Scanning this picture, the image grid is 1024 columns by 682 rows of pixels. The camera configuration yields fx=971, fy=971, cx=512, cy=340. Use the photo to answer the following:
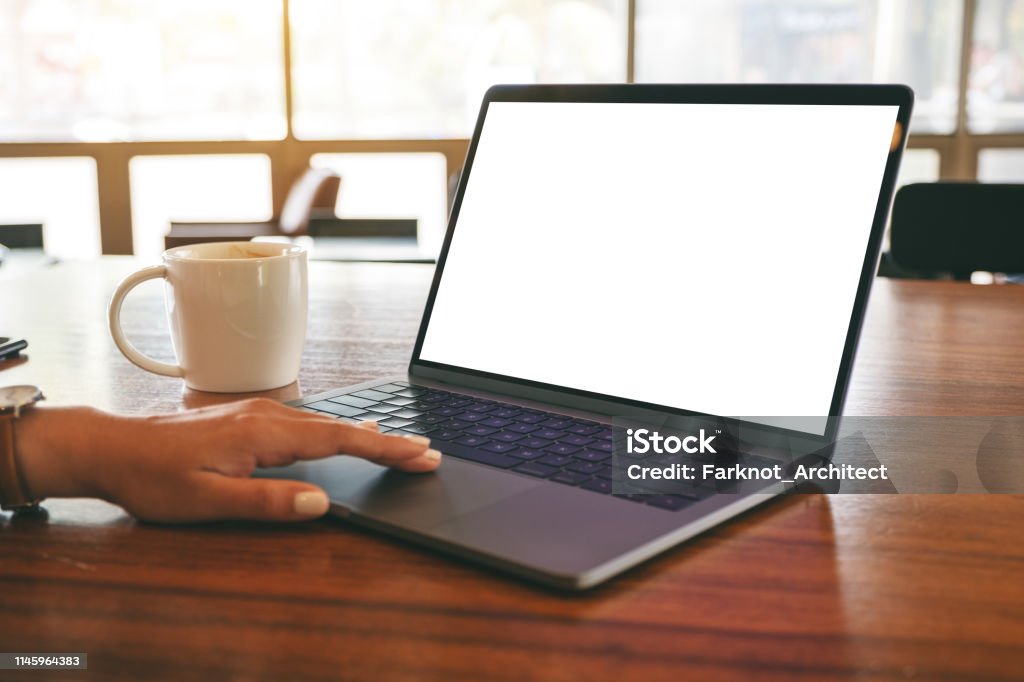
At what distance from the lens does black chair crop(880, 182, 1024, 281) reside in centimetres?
167

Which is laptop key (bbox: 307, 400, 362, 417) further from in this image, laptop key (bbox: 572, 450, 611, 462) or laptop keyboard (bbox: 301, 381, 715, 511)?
laptop key (bbox: 572, 450, 611, 462)

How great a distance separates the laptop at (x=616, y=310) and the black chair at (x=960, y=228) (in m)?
1.08

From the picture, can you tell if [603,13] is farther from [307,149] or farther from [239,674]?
[239,674]

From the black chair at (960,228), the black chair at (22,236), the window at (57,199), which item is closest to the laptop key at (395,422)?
the black chair at (960,228)

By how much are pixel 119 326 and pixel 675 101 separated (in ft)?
1.61

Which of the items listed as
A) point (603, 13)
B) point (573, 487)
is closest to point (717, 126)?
point (573, 487)

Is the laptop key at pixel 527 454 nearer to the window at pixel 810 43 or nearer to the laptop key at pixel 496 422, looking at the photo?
the laptop key at pixel 496 422

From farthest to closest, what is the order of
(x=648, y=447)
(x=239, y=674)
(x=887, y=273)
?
(x=887, y=273) < (x=648, y=447) < (x=239, y=674)

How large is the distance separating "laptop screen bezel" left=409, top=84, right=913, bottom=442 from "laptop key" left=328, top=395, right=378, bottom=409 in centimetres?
8

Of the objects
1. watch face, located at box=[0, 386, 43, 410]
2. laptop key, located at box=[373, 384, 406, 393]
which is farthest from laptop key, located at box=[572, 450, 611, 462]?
watch face, located at box=[0, 386, 43, 410]

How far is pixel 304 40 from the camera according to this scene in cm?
511

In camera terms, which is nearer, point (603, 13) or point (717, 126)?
point (717, 126)

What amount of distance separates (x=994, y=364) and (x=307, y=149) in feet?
15.5

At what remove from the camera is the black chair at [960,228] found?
5.49 ft
